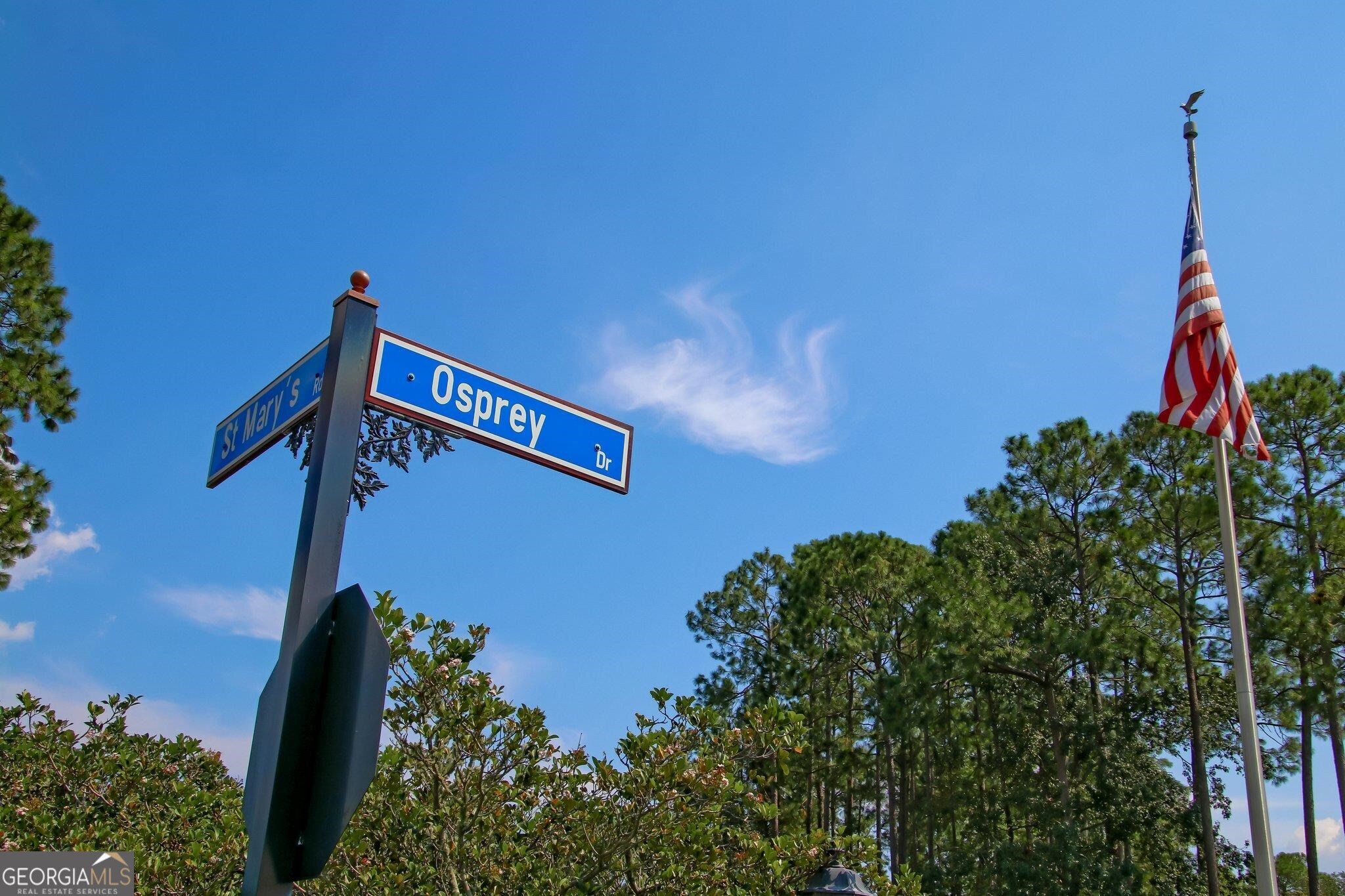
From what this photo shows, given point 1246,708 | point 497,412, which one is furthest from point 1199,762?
point 497,412

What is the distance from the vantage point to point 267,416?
2.98m

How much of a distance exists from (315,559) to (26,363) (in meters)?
13.1

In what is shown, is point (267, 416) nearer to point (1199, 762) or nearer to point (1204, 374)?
point (1204, 374)

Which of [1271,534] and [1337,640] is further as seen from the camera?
[1271,534]

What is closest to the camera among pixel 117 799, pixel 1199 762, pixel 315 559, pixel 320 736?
pixel 320 736

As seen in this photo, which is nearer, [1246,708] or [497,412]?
[497,412]

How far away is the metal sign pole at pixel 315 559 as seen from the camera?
2088 mm

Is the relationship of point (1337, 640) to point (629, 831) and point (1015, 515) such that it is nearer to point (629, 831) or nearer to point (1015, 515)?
point (1015, 515)

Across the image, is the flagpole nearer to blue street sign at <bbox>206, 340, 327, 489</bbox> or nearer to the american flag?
the american flag

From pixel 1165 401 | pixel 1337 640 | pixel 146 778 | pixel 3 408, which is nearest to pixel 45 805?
pixel 146 778

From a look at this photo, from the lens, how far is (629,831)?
6074mm

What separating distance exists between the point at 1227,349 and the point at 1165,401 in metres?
0.82

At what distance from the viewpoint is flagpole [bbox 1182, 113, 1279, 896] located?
9516 mm

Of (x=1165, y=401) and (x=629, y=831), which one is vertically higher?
(x=1165, y=401)
